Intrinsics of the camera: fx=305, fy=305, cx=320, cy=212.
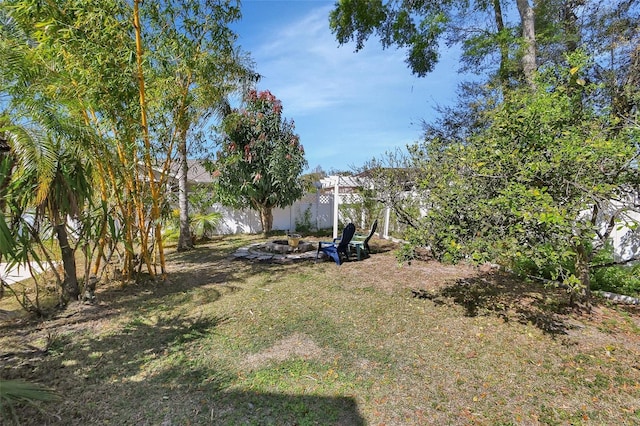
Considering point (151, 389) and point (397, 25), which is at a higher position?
point (397, 25)

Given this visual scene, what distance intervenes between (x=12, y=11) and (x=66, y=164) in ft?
6.75

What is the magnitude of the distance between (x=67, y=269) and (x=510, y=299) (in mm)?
6369

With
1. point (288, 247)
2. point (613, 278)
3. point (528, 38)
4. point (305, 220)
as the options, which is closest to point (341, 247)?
point (288, 247)

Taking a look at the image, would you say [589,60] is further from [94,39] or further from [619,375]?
[94,39]

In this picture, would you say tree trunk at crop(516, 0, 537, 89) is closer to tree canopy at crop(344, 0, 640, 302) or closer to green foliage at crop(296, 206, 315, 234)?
tree canopy at crop(344, 0, 640, 302)

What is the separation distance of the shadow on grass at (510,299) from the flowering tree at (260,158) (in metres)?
5.93

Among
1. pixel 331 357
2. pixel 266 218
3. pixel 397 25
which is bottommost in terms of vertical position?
pixel 331 357

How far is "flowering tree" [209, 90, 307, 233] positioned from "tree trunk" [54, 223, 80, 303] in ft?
17.2

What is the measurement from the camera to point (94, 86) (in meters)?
4.09

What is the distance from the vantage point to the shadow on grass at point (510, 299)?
386 centimetres

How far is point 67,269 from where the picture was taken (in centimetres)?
426

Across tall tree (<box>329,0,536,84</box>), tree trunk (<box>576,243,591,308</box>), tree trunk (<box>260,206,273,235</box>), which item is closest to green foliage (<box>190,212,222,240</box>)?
tree trunk (<box>260,206,273,235</box>)

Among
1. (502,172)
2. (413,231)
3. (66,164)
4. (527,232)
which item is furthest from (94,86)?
(527,232)

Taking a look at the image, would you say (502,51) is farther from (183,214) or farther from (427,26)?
(183,214)
